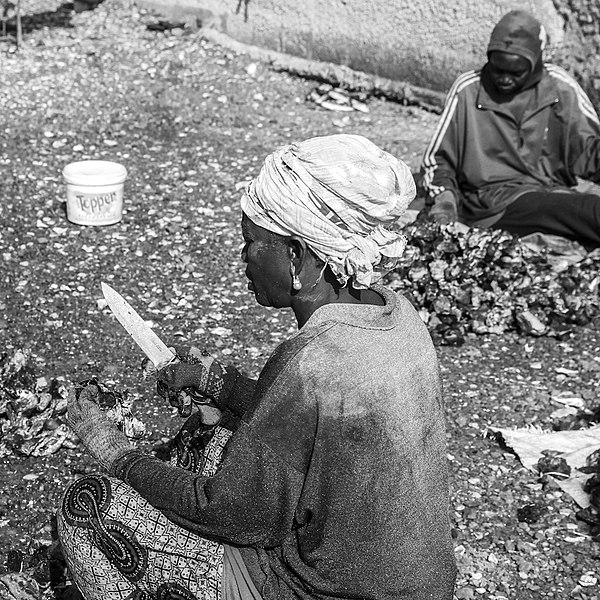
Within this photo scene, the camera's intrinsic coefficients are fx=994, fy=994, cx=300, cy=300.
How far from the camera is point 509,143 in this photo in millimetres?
6156

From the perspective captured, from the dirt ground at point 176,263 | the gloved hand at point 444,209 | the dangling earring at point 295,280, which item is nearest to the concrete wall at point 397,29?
the dirt ground at point 176,263

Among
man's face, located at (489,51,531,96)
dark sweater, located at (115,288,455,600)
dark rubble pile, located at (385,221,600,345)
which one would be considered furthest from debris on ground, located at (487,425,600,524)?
man's face, located at (489,51,531,96)

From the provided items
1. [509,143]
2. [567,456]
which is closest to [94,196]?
[509,143]

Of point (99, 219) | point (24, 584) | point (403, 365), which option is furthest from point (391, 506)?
point (99, 219)

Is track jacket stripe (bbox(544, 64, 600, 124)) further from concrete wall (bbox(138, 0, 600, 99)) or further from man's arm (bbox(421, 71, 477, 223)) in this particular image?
concrete wall (bbox(138, 0, 600, 99))

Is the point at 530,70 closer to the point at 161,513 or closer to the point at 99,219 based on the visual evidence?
the point at 99,219

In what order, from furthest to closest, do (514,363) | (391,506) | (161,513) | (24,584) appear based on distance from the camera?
(514,363) → (24,584) → (161,513) → (391,506)

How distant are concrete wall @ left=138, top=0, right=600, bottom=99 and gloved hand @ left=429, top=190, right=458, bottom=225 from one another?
2067mm

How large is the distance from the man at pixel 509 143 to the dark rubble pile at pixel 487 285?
1.87 feet

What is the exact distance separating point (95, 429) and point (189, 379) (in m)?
0.34

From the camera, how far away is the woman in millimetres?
2252

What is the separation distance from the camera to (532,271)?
17.5 ft

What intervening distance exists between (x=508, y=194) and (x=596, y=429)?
6.67 feet

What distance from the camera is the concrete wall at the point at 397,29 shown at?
7.30 metres
